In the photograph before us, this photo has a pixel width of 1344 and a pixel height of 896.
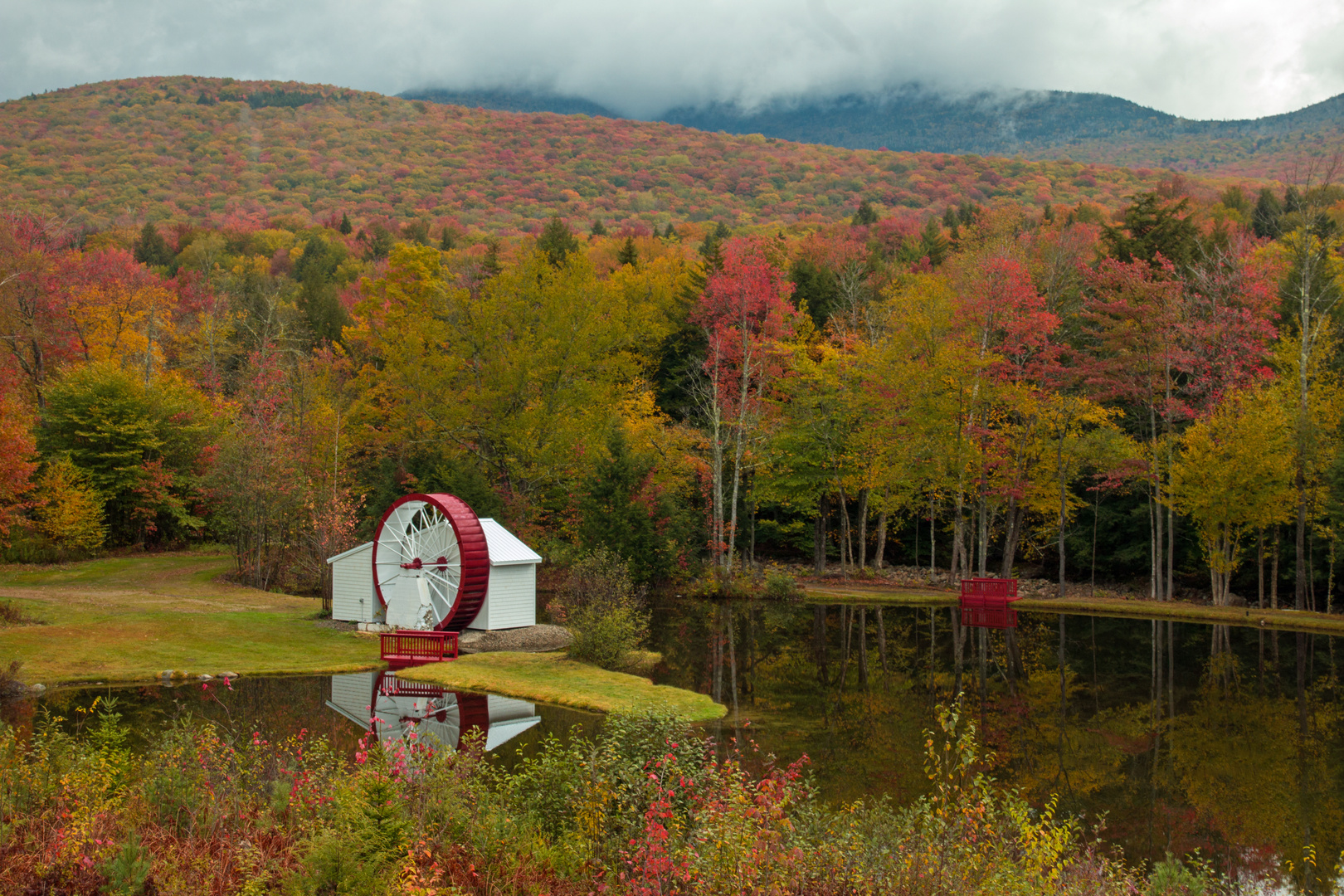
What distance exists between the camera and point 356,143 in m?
136

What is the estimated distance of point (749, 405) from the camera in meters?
44.9

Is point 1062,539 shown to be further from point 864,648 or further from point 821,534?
point 864,648

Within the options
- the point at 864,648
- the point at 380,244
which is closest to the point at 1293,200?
the point at 864,648

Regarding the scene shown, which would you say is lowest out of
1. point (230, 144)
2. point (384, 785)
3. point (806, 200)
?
point (384, 785)

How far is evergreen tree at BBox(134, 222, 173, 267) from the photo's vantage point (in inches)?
2874

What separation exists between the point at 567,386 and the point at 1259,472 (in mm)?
26759

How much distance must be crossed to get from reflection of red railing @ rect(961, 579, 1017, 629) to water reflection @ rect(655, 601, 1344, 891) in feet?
2.45

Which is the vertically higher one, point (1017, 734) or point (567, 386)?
point (567, 386)

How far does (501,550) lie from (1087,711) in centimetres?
1499

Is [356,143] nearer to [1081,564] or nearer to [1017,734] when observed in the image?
[1081,564]

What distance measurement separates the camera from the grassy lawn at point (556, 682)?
1788cm

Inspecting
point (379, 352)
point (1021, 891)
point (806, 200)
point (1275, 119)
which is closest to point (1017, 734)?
point (1021, 891)

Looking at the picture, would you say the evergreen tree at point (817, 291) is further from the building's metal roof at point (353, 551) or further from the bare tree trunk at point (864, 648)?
the building's metal roof at point (353, 551)

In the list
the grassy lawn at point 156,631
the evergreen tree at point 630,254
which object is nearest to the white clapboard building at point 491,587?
the grassy lawn at point 156,631
